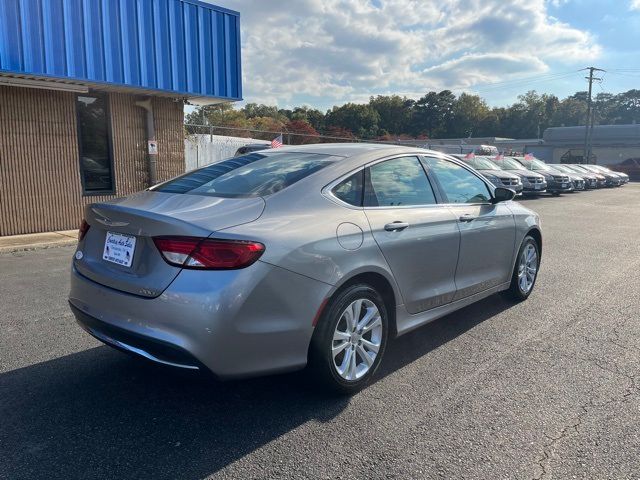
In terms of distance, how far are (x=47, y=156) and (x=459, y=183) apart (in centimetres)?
844

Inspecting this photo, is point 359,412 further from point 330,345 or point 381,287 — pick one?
point 381,287

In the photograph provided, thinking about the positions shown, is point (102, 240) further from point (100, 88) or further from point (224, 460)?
point (100, 88)

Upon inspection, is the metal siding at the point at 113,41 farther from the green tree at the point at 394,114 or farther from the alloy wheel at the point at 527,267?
the green tree at the point at 394,114

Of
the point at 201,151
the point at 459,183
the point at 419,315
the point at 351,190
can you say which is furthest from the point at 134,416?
the point at 201,151

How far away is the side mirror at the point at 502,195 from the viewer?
15.5 ft

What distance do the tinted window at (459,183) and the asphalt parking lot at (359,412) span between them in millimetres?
1172

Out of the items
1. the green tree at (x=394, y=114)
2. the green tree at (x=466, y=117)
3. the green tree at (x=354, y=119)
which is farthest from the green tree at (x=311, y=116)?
the green tree at (x=466, y=117)

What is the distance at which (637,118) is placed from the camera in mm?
113438

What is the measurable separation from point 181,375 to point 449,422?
158 cm

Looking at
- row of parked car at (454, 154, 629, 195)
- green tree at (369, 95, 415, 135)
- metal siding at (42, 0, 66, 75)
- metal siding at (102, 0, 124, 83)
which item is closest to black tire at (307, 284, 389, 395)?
metal siding at (42, 0, 66, 75)

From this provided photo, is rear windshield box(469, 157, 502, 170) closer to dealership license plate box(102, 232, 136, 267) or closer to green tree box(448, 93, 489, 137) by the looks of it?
dealership license plate box(102, 232, 136, 267)

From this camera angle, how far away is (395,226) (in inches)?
138

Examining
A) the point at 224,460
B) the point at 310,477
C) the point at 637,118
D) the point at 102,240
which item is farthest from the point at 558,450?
the point at 637,118

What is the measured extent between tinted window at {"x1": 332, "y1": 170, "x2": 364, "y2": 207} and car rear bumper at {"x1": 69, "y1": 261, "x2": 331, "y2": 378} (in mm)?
678
